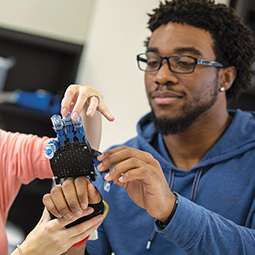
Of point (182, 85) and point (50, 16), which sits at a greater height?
point (50, 16)

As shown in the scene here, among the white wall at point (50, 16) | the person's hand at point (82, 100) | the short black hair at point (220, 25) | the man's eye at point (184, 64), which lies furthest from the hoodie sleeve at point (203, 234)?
the white wall at point (50, 16)

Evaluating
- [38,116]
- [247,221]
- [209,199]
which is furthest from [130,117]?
[247,221]

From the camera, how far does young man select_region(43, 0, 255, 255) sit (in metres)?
1.05

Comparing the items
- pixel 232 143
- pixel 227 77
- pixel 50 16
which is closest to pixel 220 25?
pixel 227 77

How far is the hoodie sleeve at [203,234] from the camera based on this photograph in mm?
727

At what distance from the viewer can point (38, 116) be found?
1.90 metres

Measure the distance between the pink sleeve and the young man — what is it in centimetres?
30

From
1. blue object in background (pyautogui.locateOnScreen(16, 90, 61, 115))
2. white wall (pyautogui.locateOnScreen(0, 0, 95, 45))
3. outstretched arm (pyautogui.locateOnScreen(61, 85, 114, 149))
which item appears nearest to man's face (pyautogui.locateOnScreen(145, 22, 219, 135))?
outstretched arm (pyautogui.locateOnScreen(61, 85, 114, 149))

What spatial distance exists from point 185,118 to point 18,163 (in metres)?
0.62

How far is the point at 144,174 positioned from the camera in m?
0.70

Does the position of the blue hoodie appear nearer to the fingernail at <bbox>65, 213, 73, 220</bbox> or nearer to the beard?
the beard

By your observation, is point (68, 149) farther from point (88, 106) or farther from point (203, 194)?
point (203, 194)

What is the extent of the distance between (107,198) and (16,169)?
361 millimetres

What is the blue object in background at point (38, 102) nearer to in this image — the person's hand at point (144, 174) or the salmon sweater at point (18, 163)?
the salmon sweater at point (18, 163)
